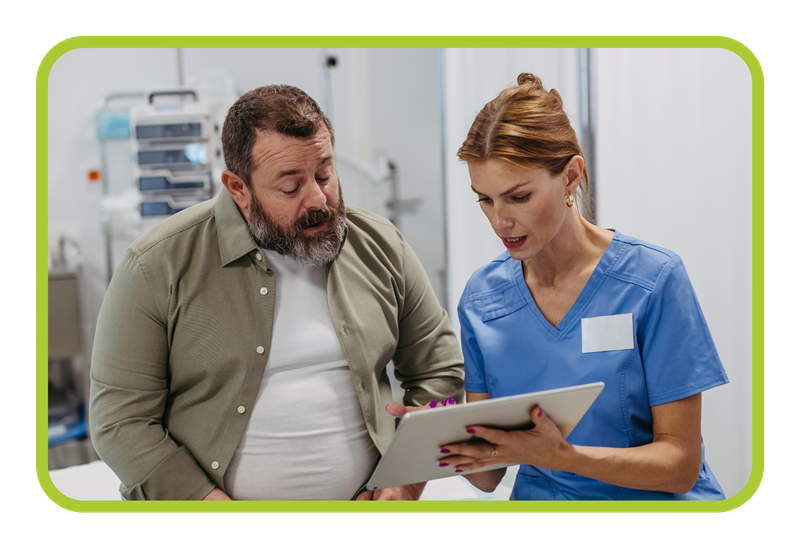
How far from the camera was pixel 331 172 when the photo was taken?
4.35 ft

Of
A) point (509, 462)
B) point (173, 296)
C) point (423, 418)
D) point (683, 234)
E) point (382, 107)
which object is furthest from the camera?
point (382, 107)

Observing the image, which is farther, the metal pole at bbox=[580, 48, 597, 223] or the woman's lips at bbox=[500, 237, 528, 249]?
the metal pole at bbox=[580, 48, 597, 223]

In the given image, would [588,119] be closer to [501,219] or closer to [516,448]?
[501,219]

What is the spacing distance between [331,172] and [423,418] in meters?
0.56

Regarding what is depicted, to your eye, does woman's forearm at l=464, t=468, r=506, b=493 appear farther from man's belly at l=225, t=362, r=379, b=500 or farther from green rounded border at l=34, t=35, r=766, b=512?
man's belly at l=225, t=362, r=379, b=500

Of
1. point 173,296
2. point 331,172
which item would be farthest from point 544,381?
point 173,296

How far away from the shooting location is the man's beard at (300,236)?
132 centimetres

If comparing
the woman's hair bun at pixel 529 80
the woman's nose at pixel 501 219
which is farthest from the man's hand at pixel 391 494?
the woman's hair bun at pixel 529 80

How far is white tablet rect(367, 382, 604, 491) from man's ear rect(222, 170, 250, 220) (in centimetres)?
58

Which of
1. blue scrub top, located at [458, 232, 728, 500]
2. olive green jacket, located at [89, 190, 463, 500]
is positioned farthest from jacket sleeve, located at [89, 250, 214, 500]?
blue scrub top, located at [458, 232, 728, 500]

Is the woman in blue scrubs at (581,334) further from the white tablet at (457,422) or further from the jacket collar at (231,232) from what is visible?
the jacket collar at (231,232)

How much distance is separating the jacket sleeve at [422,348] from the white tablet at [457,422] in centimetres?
28

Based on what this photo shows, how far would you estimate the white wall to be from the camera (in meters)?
1.34

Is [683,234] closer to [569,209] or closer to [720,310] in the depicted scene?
[720,310]
